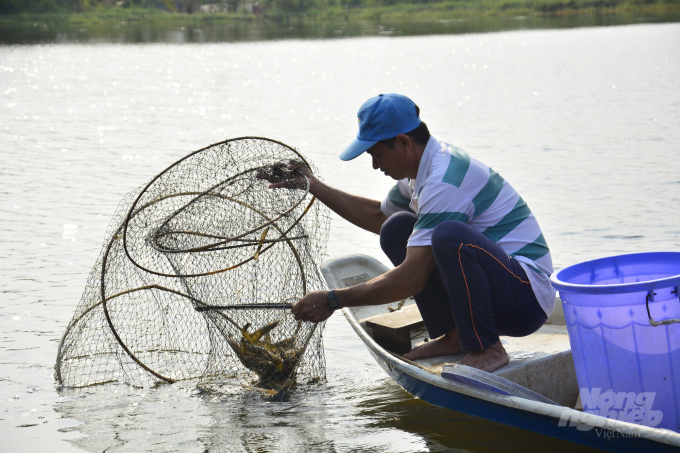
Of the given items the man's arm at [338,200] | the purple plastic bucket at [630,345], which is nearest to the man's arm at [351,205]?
the man's arm at [338,200]

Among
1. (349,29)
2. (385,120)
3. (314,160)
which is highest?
(349,29)

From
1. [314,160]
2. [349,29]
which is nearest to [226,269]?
[314,160]

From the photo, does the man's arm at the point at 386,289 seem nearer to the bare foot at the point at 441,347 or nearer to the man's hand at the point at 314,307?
the man's hand at the point at 314,307

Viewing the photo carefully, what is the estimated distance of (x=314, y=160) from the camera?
11.3m

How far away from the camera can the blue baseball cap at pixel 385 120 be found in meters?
3.22

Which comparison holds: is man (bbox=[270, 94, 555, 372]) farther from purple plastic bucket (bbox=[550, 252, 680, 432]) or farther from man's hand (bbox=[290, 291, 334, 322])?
purple plastic bucket (bbox=[550, 252, 680, 432])

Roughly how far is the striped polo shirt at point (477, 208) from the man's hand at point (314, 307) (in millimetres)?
488

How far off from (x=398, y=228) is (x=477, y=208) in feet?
1.80

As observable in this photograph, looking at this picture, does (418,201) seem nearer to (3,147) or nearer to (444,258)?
(444,258)

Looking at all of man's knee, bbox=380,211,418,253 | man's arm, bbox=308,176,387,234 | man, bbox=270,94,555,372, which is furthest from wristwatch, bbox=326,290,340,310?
man's arm, bbox=308,176,387,234

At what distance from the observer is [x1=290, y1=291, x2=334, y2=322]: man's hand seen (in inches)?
128

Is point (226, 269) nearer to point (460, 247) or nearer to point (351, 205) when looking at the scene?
point (351, 205)

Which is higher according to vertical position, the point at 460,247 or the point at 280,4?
the point at 280,4

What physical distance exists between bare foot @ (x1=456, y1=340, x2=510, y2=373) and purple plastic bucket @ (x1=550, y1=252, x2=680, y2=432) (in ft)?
1.86
